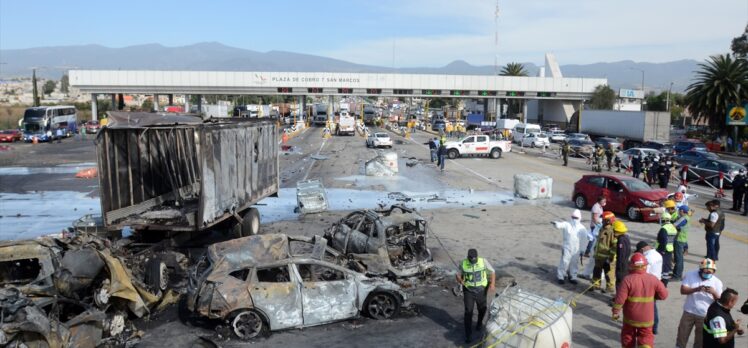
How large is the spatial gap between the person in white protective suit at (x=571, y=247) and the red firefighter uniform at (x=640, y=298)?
367 centimetres

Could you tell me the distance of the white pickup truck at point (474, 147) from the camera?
36125mm

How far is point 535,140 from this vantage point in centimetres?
4666

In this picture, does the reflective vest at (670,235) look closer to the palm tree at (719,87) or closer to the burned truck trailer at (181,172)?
the burned truck trailer at (181,172)

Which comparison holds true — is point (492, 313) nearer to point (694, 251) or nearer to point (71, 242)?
point (71, 242)

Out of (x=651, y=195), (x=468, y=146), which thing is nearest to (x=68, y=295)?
(x=651, y=195)

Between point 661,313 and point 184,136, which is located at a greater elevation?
point 184,136

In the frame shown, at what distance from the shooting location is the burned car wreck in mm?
8219

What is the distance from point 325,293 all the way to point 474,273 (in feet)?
7.64

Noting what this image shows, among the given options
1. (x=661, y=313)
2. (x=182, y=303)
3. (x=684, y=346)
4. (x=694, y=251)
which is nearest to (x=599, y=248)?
(x=661, y=313)

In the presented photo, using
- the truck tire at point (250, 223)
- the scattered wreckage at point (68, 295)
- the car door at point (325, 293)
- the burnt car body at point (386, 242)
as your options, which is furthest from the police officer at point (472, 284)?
the truck tire at point (250, 223)

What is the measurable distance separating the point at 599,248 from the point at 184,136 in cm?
1132

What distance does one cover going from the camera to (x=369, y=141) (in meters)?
44.0

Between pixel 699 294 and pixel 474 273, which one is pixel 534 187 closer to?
pixel 474 273

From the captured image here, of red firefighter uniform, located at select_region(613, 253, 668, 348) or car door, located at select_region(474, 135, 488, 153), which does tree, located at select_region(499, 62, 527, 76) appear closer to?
car door, located at select_region(474, 135, 488, 153)
